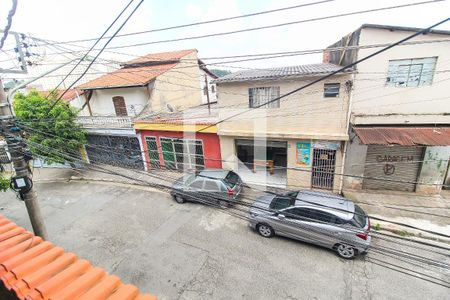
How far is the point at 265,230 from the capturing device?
27.4 feet

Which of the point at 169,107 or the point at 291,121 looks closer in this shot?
the point at 291,121

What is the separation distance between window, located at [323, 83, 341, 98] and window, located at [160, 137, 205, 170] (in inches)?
270

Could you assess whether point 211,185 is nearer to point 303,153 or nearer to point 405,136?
point 303,153

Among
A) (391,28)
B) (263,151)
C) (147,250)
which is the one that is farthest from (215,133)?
(391,28)

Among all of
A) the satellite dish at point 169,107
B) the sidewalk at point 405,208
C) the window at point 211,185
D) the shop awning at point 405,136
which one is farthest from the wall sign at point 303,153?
the satellite dish at point 169,107

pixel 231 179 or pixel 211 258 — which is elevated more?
pixel 231 179

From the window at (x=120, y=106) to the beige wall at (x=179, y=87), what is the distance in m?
2.16

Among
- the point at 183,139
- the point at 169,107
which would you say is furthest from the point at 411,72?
the point at 169,107

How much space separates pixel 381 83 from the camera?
31.6 ft

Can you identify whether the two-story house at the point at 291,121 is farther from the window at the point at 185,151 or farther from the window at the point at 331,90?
the window at the point at 185,151

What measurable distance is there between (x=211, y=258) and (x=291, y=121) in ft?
22.2

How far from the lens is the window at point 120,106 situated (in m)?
15.6

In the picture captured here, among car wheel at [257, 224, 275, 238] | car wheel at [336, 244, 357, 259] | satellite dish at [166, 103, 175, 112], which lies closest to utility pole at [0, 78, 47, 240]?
car wheel at [257, 224, 275, 238]

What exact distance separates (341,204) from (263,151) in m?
5.40
